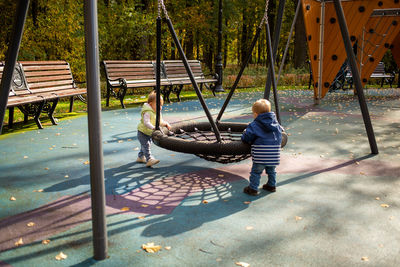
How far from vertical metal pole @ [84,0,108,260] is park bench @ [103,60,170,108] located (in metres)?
7.97

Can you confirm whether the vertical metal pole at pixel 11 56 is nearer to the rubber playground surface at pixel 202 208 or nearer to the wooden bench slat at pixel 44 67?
the rubber playground surface at pixel 202 208

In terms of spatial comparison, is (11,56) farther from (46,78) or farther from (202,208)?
(46,78)

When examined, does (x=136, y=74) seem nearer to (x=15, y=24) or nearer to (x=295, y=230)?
(x=15, y=24)

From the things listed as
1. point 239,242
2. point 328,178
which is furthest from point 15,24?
point 328,178

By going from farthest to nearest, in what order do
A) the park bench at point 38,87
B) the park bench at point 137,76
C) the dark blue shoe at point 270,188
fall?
the park bench at point 137,76, the park bench at point 38,87, the dark blue shoe at point 270,188

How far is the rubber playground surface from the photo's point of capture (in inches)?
103

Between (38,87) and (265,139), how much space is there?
6.19 m

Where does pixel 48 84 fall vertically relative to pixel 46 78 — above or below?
below

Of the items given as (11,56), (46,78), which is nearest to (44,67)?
(46,78)

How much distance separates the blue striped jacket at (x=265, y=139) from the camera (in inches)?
145

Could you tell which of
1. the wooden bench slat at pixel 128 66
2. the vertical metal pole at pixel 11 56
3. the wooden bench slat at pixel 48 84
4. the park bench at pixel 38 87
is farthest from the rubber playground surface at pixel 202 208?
the wooden bench slat at pixel 128 66

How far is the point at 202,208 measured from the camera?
11.3 feet

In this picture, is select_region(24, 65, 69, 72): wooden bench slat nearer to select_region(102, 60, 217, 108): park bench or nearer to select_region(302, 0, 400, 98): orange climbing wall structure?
select_region(102, 60, 217, 108): park bench

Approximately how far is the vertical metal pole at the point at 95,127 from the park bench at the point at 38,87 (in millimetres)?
4513
